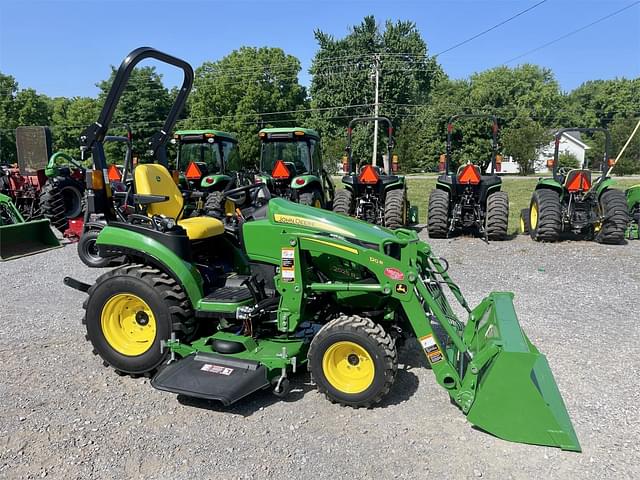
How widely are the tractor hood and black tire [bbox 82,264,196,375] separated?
950 millimetres

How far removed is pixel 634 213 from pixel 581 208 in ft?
4.16

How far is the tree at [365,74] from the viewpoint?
42.1 meters

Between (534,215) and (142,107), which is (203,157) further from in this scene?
(142,107)

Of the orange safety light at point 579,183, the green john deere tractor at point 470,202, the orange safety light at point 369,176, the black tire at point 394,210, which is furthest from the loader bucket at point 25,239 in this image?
the orange safety light at point 579,183

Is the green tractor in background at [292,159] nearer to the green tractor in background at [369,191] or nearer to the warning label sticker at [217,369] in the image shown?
the green tractor in background at [369,191]

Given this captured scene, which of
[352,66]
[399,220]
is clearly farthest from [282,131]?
[352,66]

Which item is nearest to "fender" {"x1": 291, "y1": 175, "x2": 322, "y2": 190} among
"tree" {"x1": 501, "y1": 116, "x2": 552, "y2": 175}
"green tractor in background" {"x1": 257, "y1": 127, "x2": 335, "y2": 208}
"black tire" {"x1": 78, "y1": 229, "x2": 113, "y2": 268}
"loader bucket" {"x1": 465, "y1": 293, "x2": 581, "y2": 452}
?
"green tractor in background" {"x1": 257, "y1": 127, "x2": 335, "y2": 208}

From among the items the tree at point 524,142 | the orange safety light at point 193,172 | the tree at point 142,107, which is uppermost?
the tree at point 142,107

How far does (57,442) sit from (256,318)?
1.49 meters

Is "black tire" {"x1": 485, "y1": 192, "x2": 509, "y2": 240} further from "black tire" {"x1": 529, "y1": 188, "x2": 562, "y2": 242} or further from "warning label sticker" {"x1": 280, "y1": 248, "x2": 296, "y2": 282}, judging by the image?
"warning label sticker" {"x1": 280, "y1": 248, "x2": 296, "y2": 282}

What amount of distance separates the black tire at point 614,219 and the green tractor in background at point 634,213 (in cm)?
62

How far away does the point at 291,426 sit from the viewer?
320 centimetres

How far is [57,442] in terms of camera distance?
10.0 ft

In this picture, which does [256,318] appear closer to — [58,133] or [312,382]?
[312,382]
